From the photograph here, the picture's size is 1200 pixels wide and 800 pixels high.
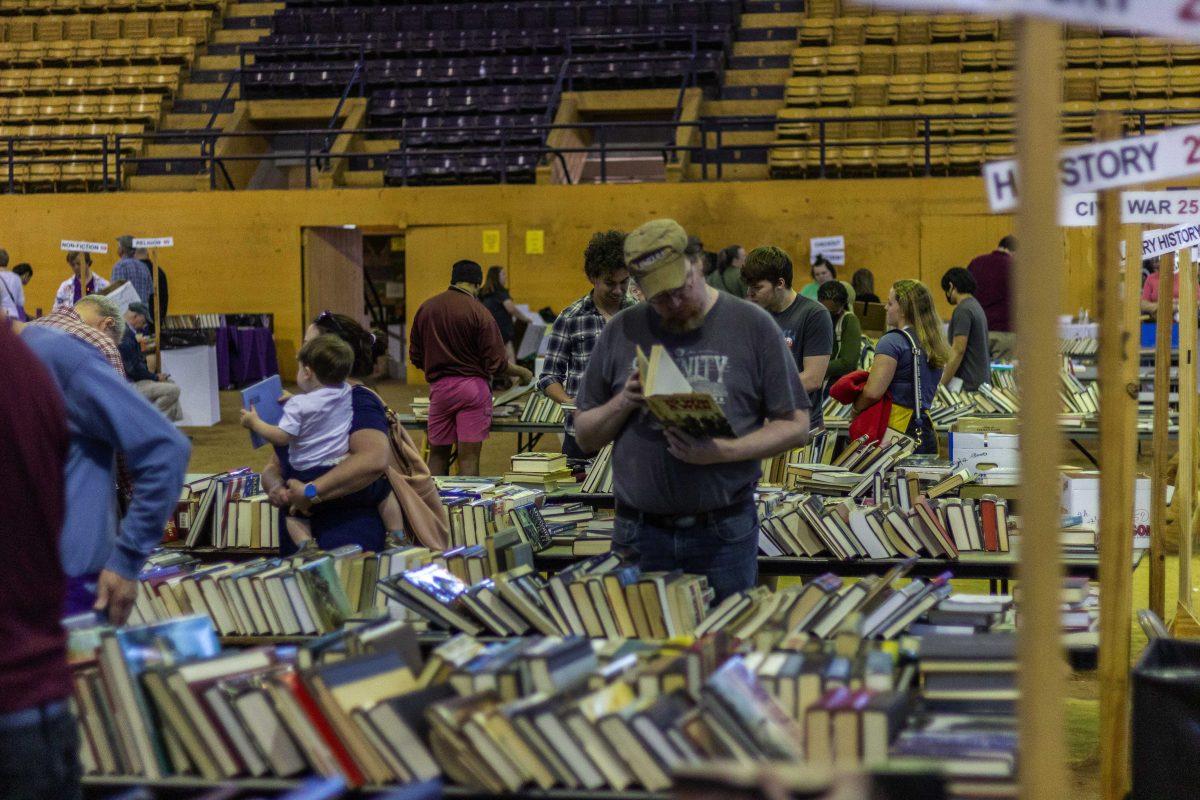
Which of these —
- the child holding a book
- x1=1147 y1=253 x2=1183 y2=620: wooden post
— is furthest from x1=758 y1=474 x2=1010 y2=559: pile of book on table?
the child holding a book

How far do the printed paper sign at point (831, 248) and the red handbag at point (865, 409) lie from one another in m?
8.48

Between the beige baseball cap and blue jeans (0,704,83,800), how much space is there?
1700 mm

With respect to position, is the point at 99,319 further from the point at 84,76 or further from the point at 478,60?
the point at 84,76

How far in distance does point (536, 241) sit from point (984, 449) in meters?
10.2

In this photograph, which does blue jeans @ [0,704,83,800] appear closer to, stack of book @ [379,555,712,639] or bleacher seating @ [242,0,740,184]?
stack of book @ [379,555,712,639]

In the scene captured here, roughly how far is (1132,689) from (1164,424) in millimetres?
1812

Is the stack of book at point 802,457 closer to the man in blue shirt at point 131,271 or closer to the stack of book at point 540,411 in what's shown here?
the stack of book at point 540,411

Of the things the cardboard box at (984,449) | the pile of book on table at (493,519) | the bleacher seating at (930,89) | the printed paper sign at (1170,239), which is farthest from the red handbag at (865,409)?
the bleacher seating at (930,89)

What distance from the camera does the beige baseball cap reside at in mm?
3406

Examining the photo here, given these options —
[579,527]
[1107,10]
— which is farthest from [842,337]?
[1107,10]

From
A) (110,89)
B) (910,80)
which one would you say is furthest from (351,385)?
(110,89)

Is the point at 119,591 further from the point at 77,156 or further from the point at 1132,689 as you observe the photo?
the point at 77,156

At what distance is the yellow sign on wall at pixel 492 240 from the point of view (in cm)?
1639

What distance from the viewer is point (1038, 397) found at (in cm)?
197
